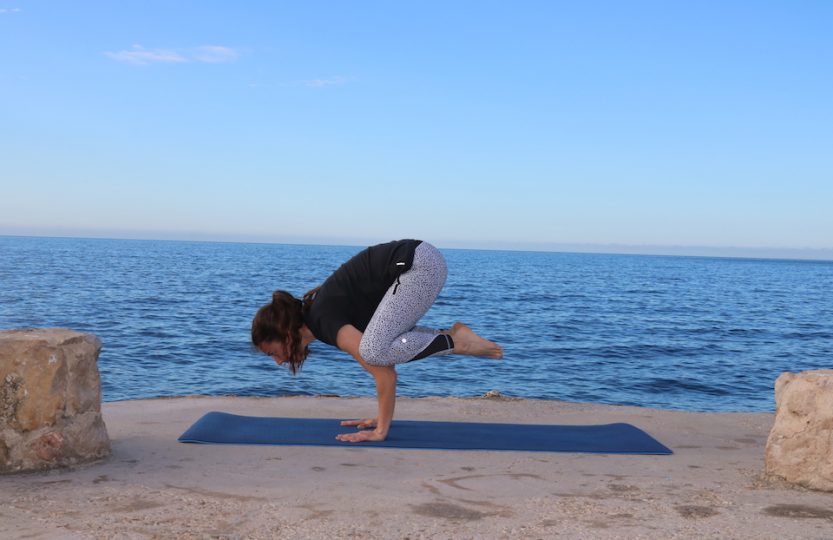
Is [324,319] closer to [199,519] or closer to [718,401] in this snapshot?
[199,519]

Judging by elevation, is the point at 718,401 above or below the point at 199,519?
below

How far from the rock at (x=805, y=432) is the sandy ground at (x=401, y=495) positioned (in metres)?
0.11

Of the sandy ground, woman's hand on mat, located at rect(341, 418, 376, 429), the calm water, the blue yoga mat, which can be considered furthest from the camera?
the calm water

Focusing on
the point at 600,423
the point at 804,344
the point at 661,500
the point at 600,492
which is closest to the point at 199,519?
the point at 600,492

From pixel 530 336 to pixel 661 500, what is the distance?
16.2 meters

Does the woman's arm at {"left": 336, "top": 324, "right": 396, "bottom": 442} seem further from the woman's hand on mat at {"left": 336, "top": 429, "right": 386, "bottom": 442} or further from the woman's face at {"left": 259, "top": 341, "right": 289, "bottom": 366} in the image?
the woman's face at {"left": 259, "top": 341, "right": 289, "bottom": 366}

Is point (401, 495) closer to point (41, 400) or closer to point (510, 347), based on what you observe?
point (41, 400)

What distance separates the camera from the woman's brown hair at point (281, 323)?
14.6ft

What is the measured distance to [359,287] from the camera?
459cm

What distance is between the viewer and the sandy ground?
3.16m

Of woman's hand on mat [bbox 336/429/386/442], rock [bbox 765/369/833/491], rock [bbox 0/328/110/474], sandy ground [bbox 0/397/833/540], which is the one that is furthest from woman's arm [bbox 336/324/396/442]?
rock [bbox 765/369/833/491]

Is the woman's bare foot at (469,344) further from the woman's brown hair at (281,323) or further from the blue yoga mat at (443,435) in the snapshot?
the woman's brown hair at (281,323)

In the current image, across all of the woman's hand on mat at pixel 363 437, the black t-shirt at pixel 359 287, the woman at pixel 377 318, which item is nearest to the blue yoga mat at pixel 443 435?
the woman's hand on mat at pixel 363 437

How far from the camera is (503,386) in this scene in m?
11.9
